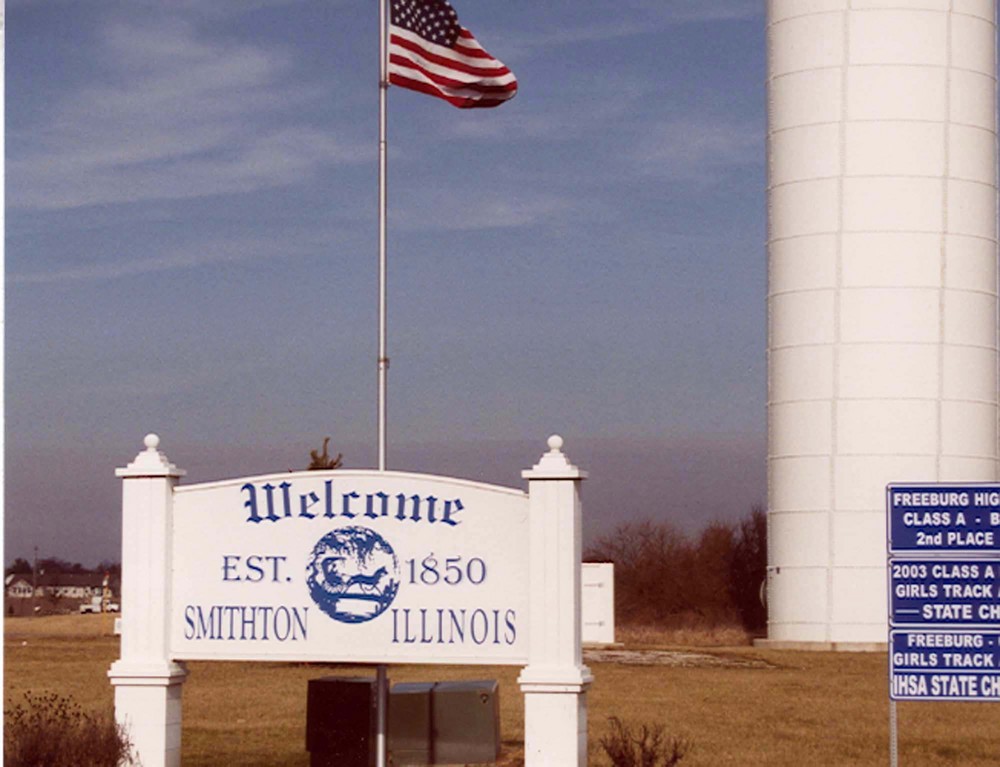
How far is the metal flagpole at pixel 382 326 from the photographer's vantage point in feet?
57.8

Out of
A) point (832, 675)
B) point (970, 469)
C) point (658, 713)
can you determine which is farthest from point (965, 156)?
point (658, 713)

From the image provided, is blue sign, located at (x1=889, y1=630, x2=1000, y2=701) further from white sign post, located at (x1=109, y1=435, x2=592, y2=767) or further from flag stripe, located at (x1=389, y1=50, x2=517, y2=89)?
flag stripe, located at (x1=389, y1=50, x2=517, y2=89)

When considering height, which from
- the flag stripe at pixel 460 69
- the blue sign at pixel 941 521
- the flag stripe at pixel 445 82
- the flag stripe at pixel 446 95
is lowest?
the blue sign at pixel 941 521

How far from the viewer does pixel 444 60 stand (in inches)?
772

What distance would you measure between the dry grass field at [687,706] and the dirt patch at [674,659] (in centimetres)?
5

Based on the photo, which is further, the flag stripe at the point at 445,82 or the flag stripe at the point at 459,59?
the flag stripe at the point at 459,59

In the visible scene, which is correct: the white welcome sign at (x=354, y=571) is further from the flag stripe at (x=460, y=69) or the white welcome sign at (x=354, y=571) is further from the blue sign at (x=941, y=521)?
the flag stripe at (x=460, y=69)

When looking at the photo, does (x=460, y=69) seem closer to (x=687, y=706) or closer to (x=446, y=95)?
(x=446, y=95)

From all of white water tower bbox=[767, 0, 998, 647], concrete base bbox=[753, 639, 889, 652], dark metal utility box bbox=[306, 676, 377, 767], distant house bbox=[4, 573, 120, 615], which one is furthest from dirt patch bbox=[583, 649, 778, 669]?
distant house bbox=[4, 573, 120, 615]

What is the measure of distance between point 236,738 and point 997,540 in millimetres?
11909

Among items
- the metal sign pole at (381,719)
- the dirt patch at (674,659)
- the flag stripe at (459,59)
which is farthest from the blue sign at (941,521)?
the dirt patch at (674,659)

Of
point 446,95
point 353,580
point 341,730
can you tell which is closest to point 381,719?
point 353,580

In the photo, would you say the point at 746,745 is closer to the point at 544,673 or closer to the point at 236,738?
the point at 236,738

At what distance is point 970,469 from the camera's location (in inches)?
2199
